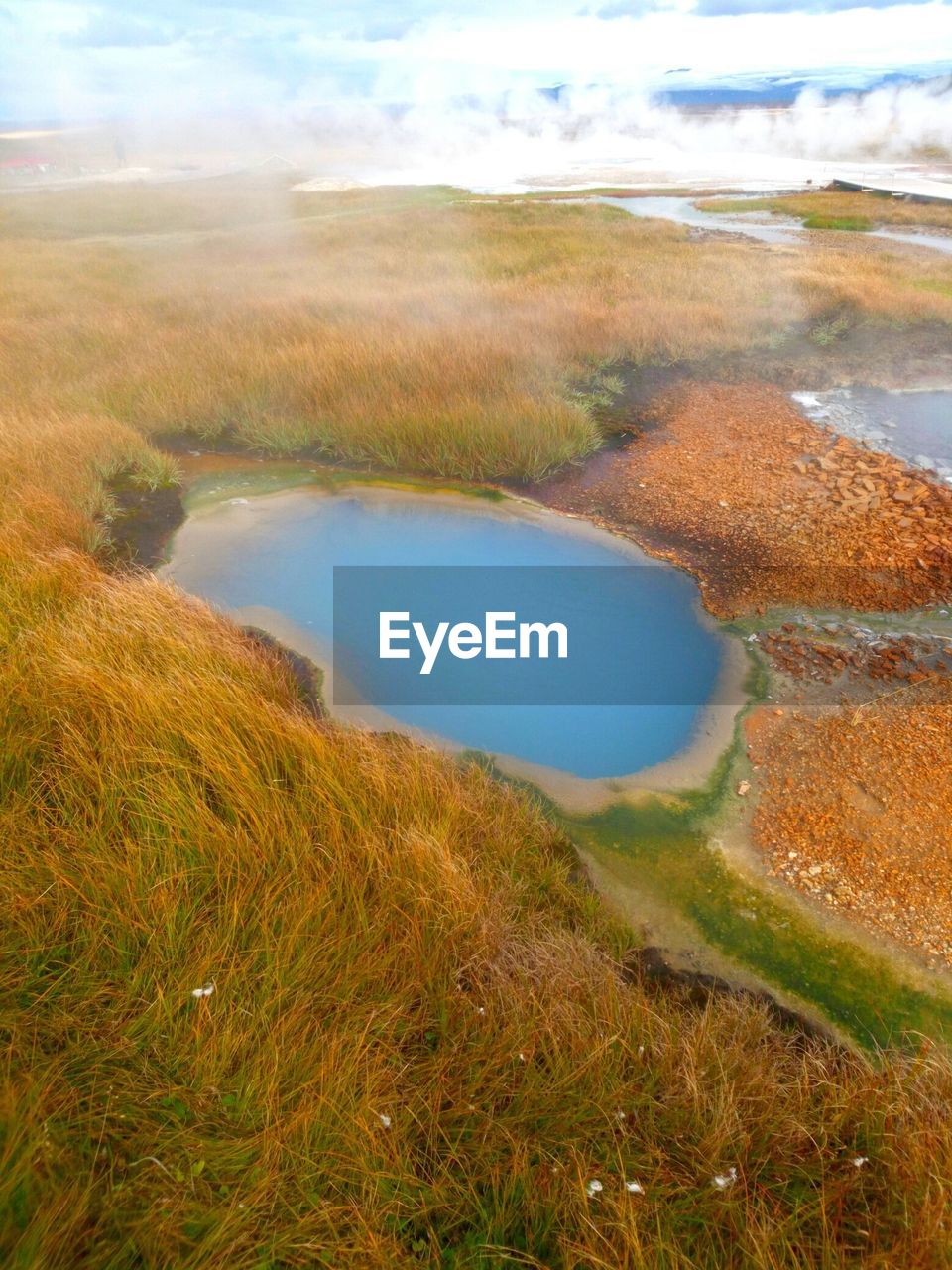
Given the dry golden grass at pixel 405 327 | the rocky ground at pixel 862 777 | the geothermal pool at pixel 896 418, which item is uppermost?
the dry golden grass at pixel 405 327

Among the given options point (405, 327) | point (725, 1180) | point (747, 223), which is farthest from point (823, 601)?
point (747, 223)

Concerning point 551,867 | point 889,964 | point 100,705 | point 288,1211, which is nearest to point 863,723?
point 889,964

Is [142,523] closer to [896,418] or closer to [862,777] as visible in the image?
[862,777]

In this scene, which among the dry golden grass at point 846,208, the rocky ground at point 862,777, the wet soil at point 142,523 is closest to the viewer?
the rocky ground at point 862,777

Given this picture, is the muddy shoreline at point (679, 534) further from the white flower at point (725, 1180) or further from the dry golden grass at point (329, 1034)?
the white flower at point (725, 1180)

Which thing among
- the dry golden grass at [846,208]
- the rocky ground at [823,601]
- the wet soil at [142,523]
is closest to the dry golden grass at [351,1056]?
the rocky ground at [823,601]

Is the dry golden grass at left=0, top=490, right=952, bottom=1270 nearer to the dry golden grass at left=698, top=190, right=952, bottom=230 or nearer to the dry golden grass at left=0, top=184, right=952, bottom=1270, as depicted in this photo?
the dry golden grass at left=0, top=184, right=952, bottom=1270

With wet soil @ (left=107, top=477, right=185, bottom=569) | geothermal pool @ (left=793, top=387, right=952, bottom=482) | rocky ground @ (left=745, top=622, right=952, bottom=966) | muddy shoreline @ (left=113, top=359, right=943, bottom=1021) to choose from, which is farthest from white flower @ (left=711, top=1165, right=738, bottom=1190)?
geothermal pool @ (left=793, top=387, right=952, bottom=482)
